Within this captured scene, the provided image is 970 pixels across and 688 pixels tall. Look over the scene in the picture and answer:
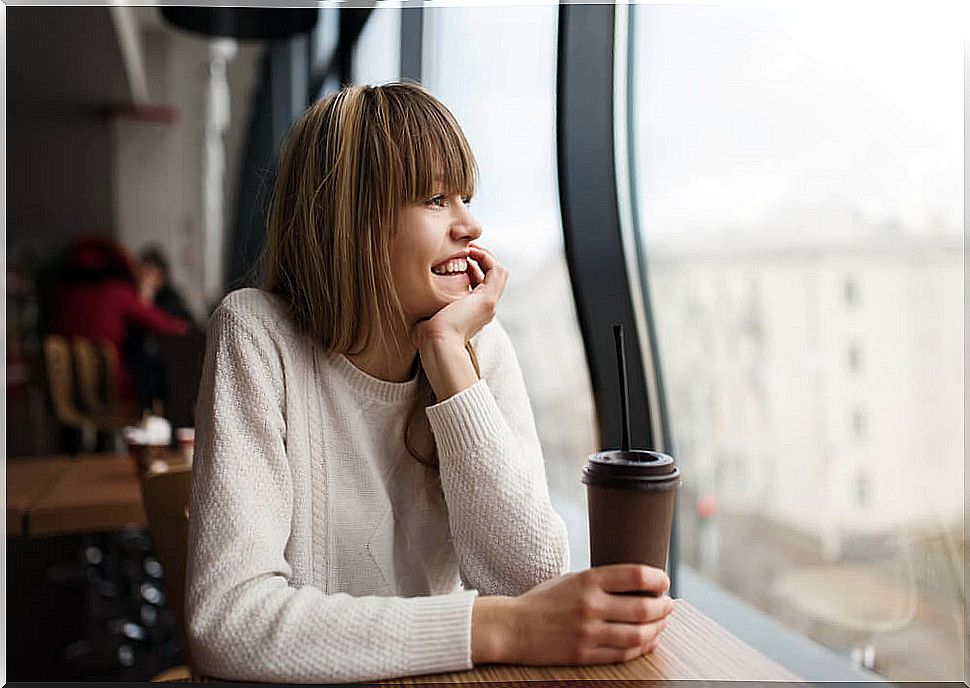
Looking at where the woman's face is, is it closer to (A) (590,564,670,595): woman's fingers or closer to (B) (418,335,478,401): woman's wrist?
(B) (418,335,478,401): woman's wrist

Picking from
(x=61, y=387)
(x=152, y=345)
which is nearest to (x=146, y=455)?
(x=61, y=387)

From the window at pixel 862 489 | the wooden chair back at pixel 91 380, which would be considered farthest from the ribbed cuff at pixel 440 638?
the wooden chair back at pixel 91 380

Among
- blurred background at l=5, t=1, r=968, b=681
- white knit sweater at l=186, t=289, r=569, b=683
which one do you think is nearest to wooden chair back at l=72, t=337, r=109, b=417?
blurred background at l=5, t=1, r=968, b=681

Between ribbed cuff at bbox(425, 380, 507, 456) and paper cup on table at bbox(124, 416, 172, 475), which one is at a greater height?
ribbed cuff at bbox(425, 380, 507, 456)

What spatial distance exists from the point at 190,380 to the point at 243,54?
5.84m

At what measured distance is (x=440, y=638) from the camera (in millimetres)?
828

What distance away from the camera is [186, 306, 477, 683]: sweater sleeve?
822 millimetres

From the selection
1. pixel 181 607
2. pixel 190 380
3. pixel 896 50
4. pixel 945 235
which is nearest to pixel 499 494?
pixel 181 607

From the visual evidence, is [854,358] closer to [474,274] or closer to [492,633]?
[474,274]

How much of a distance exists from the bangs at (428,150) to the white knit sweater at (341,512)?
8.0 inches

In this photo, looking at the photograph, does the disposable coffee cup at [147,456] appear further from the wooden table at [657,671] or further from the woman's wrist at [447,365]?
the wooden table at [657,671]

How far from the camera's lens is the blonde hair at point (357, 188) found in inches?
38.6

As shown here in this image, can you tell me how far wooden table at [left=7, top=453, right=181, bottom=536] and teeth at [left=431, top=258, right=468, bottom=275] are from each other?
4.24 feet

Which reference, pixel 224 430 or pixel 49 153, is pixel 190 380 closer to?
pixel 224 430
